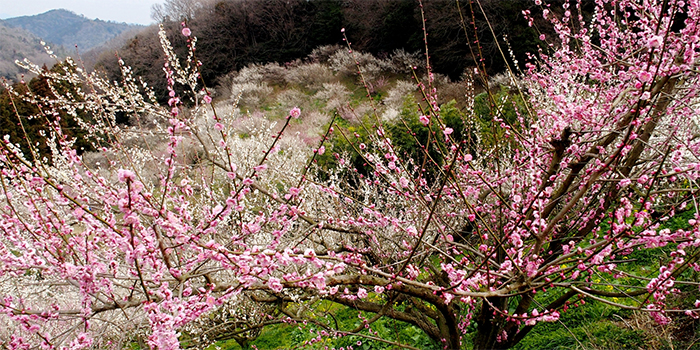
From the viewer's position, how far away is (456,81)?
15.1m

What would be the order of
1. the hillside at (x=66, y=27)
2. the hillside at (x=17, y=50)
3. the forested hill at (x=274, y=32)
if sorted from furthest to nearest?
the hillside at (x=66, y=27), the hillside at (x=17, y=50), the forested hill at (x=274, y=32)

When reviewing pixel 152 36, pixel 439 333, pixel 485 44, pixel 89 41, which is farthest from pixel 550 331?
pixel 89 41

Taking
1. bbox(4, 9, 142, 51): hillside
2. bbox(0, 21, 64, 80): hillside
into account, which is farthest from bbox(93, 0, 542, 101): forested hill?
bbox(4, 9, 142, 51): hillside

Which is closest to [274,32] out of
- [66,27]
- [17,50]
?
[17,50]

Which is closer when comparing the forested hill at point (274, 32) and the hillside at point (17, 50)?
the forested hill at point (274, 32)

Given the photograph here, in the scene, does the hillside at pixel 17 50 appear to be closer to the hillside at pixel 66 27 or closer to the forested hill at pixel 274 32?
the hillside at pixel 66 27

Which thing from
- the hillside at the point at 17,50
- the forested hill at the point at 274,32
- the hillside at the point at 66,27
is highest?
the hillside at the point at 66,27

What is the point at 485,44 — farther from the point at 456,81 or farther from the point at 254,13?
the point at 254,13

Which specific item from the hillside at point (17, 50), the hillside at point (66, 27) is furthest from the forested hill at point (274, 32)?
the hillside at point (66, 27)

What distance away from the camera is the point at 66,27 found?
88250mm

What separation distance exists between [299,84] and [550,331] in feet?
55.5

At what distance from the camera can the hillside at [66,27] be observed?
8488cm

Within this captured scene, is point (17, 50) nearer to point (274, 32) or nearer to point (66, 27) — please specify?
point (66, 27)

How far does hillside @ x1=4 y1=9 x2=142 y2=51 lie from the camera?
84875 mm
